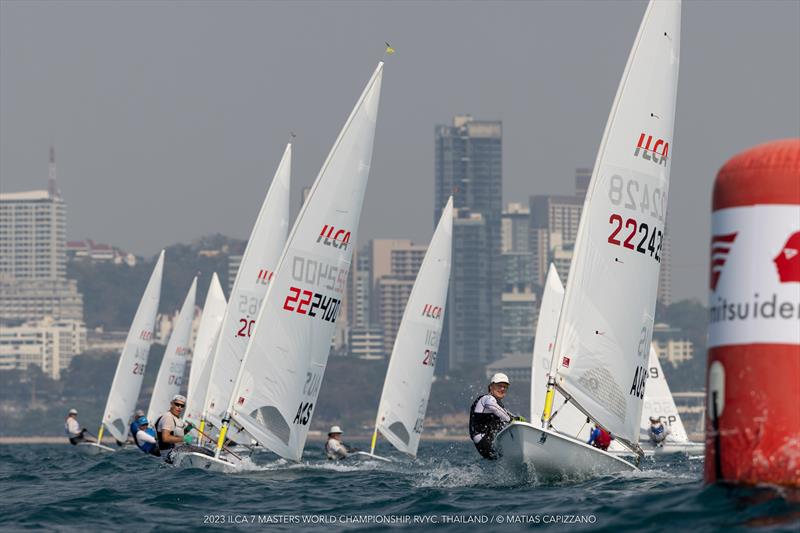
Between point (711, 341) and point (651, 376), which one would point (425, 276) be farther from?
point (711, 341)

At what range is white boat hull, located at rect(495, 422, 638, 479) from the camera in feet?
51.2

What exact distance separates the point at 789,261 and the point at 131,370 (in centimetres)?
3492

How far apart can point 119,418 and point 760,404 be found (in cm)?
3478

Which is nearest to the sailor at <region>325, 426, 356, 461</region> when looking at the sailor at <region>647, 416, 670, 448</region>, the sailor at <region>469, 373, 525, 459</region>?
the sailor at <region>469, 373, 525, 459</region>

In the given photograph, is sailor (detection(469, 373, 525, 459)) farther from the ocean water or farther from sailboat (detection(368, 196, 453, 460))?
sailboat (detection(368, 196, 453, 460))

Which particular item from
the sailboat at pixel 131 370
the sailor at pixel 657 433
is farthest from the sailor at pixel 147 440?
the sailboat at pixel 131 370

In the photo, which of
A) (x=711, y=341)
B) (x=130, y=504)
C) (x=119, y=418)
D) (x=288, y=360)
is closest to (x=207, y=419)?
(x=288, y=360)

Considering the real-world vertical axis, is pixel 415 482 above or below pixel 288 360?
below

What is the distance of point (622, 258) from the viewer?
17.2 meters

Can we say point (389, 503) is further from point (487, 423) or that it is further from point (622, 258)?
point (622, 258)

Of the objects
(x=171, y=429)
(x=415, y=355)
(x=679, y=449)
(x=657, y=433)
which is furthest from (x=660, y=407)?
(x=171, y=429)

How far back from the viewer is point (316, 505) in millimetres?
15672

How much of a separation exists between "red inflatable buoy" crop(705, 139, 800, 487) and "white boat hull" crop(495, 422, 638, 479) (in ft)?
14.7

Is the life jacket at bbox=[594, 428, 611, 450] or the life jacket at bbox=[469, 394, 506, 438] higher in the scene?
the life jacket at bbox=[469, 394, 506, 438]
